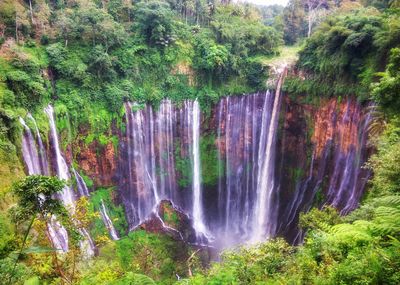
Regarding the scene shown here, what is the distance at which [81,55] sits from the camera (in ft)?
60.6

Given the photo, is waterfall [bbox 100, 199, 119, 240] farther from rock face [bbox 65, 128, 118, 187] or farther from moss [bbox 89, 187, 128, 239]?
rock face [bbox 65, 128, 118, 187]

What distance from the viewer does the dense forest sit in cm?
1525

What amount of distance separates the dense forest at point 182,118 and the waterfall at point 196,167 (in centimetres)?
7

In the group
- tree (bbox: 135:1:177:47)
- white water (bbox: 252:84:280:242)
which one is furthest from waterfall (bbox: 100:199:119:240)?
tree (bbox: 135:1:177:47)

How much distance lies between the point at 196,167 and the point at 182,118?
3.44 m

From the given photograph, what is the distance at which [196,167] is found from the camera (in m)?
21.8

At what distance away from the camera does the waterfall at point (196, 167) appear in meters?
21.3

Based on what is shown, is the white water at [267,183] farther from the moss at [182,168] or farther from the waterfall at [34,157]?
the waterfall at [34,157]

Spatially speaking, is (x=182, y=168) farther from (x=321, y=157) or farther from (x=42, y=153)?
(x=42, y=153)

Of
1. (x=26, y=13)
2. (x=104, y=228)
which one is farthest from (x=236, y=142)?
(x=26, y=13)

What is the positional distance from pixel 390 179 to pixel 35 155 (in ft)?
46.9

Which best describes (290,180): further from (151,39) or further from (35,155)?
(35,155)

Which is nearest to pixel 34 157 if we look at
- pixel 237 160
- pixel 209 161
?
pixel 209 161

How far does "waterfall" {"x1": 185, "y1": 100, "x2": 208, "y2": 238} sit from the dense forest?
0.24ft
